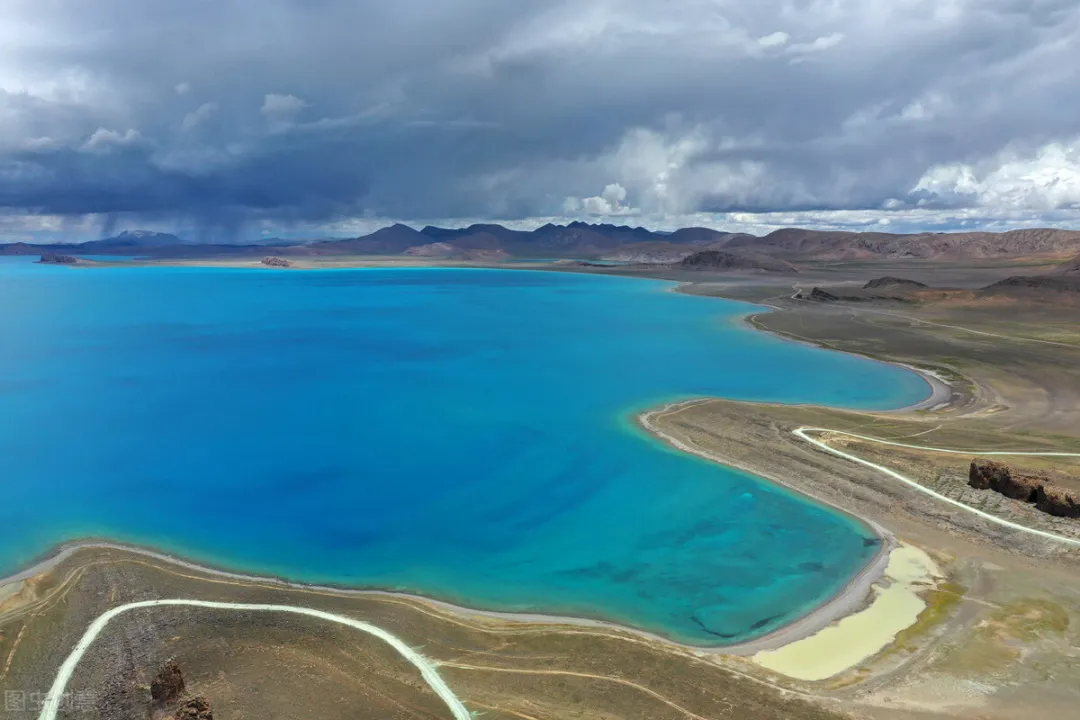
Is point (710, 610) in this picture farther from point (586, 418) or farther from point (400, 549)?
point (586, 418)

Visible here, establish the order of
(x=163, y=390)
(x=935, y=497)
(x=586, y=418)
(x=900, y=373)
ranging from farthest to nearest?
1. (x=900, y=373)
2. (x=163, y=390)
3. (x=586, y=418)
4. (x=935, y=497)

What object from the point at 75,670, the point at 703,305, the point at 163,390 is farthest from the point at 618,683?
the point at 703,305

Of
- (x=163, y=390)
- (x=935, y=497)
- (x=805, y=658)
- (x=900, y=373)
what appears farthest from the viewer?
(x=900, y=373)

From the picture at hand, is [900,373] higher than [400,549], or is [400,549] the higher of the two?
[900,373]

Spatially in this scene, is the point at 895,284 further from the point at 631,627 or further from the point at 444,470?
the point at 631,627

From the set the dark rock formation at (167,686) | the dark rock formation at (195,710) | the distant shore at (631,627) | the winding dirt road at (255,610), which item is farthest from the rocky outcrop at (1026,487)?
the dark rock formation at (167,686)

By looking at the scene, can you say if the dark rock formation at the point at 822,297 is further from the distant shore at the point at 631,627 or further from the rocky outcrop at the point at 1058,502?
the distant shore at the point at 631,627
